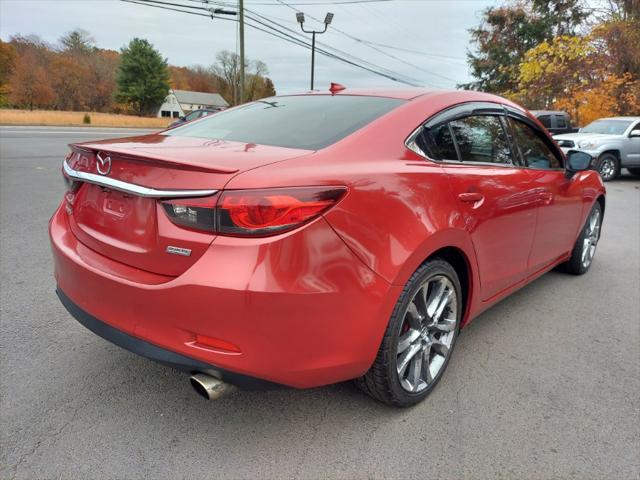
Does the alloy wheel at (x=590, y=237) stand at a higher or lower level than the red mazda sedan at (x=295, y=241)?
lower

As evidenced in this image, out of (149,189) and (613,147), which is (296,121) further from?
(613,147)

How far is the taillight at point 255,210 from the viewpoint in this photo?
173 cm

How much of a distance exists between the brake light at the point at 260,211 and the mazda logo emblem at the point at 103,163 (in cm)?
66

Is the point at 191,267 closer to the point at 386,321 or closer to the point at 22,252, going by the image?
the point at 386,321

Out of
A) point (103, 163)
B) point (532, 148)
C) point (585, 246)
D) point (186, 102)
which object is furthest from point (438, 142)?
point (186, 102)

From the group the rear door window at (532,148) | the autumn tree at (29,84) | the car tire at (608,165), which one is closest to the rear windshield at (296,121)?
the rear door window at (532,148)

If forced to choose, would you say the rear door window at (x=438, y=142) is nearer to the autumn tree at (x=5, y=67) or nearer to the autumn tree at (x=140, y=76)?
the autumn tree at (x=5, y=67)

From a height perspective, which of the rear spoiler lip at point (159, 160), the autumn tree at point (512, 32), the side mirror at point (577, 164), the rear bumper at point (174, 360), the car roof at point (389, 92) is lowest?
the rear bumper at point (174, 360)

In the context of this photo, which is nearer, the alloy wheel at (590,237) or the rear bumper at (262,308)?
the rear bumper at (262,308)

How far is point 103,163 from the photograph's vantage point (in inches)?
82.7

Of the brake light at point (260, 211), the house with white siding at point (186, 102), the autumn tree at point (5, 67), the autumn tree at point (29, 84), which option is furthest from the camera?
the house with white siding at point (186, 102)

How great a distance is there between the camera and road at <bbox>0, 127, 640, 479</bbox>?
2.04 meters

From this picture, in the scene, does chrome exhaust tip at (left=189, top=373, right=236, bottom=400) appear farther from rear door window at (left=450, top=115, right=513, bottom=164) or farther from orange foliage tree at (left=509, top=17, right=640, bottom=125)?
orange foliage tree at (left=509, top=17, right=640, bottom=125)

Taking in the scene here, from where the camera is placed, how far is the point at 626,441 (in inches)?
88.5
